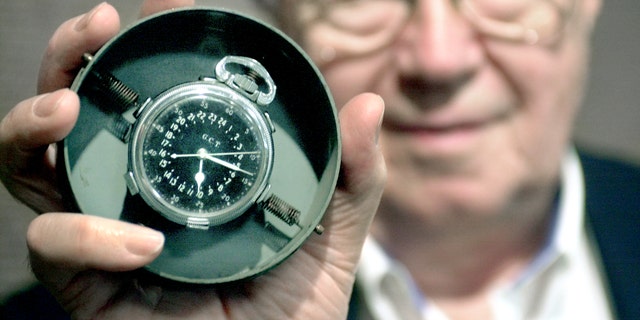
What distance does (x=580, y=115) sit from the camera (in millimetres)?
1799

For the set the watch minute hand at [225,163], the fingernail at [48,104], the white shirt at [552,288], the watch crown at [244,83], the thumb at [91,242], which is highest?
the fingernail at [48,104]

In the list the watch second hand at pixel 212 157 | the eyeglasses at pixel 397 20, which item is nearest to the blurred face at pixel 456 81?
the eyeglasses at pixel 397 20

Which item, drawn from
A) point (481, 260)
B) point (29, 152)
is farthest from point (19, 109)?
point (481, 260)

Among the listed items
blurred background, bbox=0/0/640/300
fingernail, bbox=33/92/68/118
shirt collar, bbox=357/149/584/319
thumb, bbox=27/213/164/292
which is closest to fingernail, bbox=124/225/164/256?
thumb, bbox=27/213/164/292

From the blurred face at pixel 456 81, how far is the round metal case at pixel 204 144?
0.47 meters

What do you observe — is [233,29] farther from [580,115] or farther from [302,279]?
[580,115]

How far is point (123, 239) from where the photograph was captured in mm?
633

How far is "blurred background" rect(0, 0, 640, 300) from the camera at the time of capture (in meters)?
1.04

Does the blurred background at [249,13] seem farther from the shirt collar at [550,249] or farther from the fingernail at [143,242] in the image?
the fingernail at [143,242]

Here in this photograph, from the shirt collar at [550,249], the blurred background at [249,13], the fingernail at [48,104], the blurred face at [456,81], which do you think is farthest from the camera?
the shirt collar at [550,249]

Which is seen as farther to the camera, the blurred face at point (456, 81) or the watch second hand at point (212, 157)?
the blurred face at point (456, 81)

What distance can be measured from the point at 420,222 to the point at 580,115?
72 centimetres

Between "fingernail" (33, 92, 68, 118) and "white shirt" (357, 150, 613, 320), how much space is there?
2.59 ft

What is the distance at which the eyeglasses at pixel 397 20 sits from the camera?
117 cm
